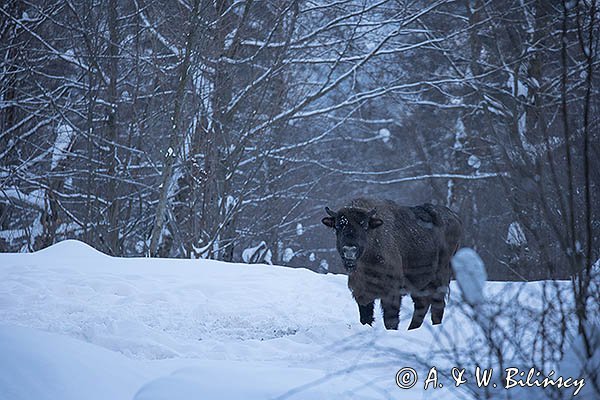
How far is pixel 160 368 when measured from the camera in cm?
380

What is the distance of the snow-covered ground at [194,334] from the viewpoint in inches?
122

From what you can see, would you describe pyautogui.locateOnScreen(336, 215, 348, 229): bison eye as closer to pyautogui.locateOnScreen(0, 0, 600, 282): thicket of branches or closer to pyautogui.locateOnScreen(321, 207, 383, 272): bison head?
pyautogui.locateOnScreen(321, 207, 383, 272): bison head

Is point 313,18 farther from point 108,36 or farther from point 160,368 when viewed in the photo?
point 160,368

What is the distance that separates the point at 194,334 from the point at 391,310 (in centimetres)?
224

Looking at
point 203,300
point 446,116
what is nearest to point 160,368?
point 203,300

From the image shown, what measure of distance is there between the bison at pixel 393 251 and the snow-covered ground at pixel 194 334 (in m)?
0.43

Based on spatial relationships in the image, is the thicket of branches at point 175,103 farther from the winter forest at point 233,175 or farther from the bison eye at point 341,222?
the bison eye at point 341,222

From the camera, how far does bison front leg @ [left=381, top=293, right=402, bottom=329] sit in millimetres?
6637

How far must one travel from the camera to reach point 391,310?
681 centimetres

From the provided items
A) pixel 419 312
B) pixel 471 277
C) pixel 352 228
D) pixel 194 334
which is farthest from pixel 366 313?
pixel 471 277

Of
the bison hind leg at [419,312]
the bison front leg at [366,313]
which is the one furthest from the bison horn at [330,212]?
the bison hind leg at [419,312]

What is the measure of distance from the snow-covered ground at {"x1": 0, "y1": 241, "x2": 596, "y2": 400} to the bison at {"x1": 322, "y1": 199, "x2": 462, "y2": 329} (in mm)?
434

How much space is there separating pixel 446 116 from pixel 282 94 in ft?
34.9

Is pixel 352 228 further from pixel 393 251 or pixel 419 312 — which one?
pixel 419 312
